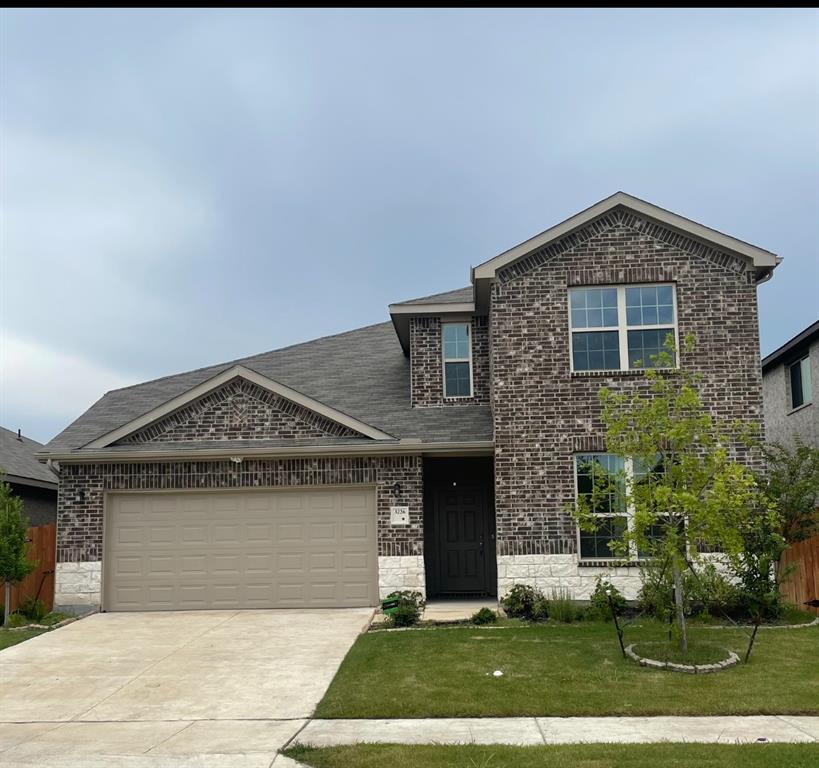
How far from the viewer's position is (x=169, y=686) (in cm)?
1054

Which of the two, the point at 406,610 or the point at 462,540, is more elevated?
the point at 462,540

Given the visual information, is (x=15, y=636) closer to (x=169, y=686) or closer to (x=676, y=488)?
(x=169, y=686)

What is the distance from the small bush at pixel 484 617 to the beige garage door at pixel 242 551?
245 centimetres

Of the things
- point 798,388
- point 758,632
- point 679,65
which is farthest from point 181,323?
point 679,65

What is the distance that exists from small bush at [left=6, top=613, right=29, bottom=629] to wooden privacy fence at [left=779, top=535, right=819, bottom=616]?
12333 millimetres

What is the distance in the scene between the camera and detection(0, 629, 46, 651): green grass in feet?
43.8

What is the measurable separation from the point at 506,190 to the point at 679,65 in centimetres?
1869

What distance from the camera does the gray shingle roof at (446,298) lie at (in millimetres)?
17375

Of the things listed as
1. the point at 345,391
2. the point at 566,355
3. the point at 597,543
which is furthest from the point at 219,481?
the point at 597,543

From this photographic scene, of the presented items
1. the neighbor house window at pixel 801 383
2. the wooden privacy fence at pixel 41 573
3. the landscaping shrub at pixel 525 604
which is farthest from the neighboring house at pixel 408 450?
the neighbor house window at pixel 801 383

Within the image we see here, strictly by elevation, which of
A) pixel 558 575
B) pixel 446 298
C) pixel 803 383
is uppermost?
pixel 446 298

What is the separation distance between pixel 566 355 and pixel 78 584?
9.40m

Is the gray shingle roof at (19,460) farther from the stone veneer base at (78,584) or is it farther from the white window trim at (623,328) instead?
the white window trim at (623,328)

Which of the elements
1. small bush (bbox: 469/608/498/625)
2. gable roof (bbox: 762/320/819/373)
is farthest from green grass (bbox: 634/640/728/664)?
gable roof (bbox: 762/320/819/373)
